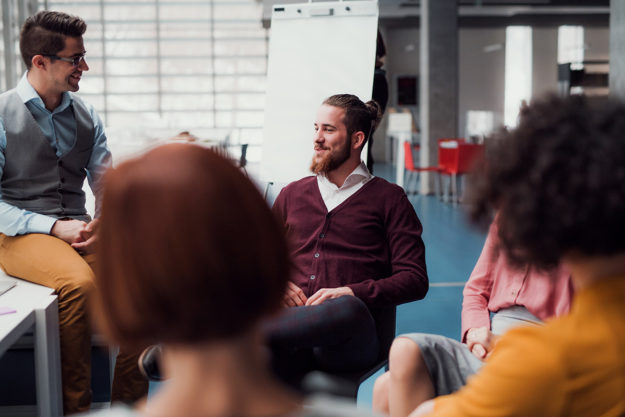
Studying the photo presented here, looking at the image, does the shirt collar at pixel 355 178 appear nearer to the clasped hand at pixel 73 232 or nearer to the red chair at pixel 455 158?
the clasped hand at pixel 73 232

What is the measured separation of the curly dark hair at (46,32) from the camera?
2721 millimetres

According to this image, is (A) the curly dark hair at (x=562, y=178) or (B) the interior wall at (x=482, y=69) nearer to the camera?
(A) the curly dark hair at (x=562, y=178)

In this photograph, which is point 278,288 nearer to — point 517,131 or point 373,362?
point 517,131

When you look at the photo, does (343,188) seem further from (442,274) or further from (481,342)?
(442,274)

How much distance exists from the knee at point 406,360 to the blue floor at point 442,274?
1.64ft

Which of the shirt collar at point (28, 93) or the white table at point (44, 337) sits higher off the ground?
the shirt collar at point (28, 93)

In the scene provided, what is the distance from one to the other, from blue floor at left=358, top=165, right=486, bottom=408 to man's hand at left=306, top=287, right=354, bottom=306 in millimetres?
333

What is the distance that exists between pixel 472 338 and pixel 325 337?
432 millimetres

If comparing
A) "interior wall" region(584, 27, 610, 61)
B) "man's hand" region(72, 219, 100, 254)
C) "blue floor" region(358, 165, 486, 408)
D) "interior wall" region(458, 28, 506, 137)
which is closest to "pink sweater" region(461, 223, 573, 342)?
"blue floor" region(358, 165, 486, 408)

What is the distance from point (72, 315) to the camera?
8.09 feet

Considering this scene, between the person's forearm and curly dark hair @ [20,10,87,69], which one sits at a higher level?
curly dark hair @ [20,10,87,69]

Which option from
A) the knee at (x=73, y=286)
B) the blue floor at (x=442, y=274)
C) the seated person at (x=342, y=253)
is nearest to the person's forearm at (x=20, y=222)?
the knee at (x=73, y=286)

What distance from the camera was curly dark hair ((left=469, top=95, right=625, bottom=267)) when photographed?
0.84 metres

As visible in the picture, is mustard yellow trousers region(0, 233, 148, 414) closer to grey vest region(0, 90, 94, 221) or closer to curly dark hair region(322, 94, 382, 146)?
grey vest region(0, 90, 94, 221)
